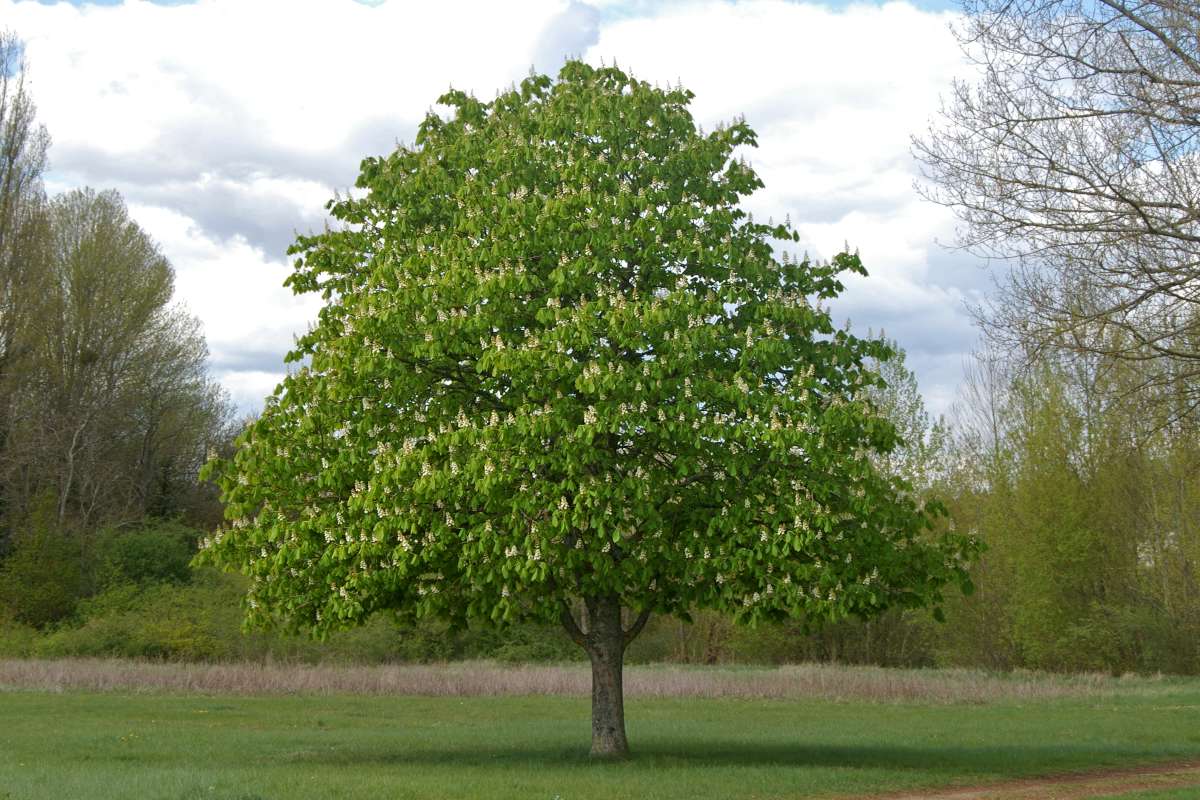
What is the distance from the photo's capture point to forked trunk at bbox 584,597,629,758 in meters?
17.9

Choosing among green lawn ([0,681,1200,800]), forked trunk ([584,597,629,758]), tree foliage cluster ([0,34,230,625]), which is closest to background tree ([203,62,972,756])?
forked trunk ([584,597,629,758])

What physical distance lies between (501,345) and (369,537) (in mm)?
3075

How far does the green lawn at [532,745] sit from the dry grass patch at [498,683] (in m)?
1.04

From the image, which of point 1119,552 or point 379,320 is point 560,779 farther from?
point 1119,552

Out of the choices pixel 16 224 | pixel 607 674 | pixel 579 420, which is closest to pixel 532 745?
pixel 607 674

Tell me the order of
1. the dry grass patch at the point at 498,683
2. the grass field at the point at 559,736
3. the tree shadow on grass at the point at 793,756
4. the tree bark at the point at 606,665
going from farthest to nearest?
the dry grass patch at the point at 498,683 < the tree bark at the point at 606,665 < the tree shadow on grass at the point at 793,756 < the grass field at the point at 559,736

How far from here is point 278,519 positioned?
16438 mm

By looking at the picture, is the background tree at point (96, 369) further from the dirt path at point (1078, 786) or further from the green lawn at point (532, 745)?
the dirt path at point (1078, 786)

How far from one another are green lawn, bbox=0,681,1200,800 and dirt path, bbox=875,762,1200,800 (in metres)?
0.52

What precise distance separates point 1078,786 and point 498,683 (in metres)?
20.6

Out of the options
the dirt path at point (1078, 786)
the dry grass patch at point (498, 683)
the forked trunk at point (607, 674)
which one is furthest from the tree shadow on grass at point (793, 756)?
the dry grass patch at point (498, 683)

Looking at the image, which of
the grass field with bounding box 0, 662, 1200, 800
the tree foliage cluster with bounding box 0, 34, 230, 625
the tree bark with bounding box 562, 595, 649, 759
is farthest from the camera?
the tree foliage cluster with bounding box 0, 34, 230, 625

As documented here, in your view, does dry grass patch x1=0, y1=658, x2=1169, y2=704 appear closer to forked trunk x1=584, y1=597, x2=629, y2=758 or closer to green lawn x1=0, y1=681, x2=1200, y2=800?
green lawn x1=0, y1=681, x2=1200, y2=800

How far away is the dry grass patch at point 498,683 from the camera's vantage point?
32656 mm
